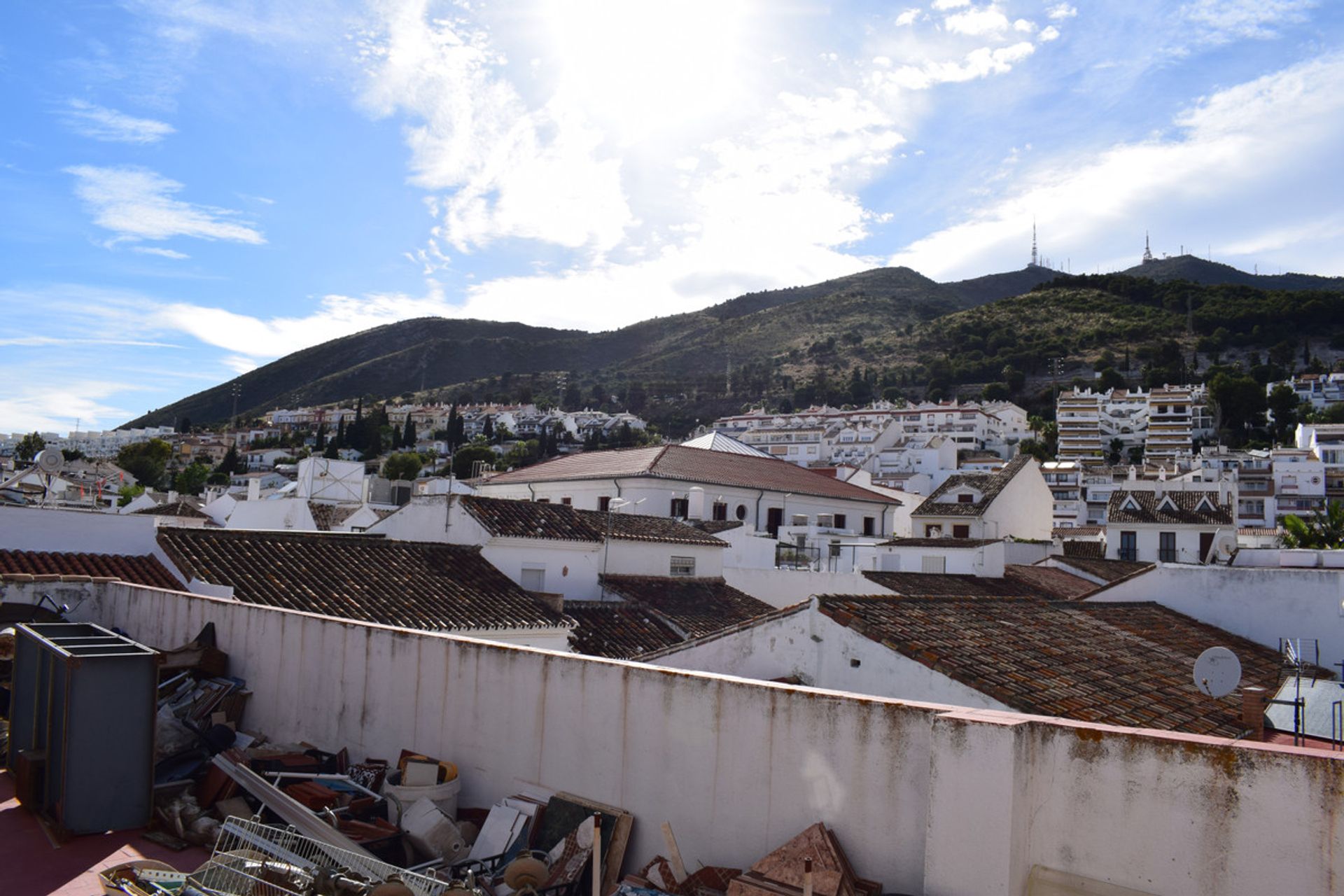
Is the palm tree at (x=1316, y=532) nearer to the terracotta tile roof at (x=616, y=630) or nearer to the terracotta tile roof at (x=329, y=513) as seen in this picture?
the terracotta tile roof at (x=616, y=630)

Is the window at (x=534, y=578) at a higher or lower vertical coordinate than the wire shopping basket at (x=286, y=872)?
lower

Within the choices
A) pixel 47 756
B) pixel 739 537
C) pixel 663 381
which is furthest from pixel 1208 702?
pixel 663 381

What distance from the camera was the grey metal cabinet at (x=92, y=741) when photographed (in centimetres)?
570

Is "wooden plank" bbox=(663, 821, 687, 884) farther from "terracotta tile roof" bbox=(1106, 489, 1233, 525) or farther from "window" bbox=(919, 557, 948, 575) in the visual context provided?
"terracotta tile roof" bbox=(1106, 489, 1233, 525)

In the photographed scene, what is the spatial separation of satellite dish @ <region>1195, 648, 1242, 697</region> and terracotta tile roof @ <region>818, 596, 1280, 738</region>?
646 mm

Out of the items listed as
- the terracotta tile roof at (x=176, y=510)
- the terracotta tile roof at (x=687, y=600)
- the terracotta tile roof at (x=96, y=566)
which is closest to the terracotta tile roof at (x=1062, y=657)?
the terracotta tile roof at (x=687, y=600)

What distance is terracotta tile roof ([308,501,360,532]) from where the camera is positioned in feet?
114

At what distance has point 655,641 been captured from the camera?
20.8 m

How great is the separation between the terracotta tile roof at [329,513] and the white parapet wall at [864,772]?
1177 inches

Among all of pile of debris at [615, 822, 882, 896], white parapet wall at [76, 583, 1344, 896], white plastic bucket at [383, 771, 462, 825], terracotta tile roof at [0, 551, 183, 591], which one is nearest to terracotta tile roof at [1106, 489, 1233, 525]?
terracotta tile roof at [0, 551, 183, 591]

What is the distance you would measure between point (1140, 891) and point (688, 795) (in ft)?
6.91

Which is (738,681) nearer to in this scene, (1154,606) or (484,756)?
(484,756)

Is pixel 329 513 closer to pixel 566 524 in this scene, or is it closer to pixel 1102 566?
pixel 566 524

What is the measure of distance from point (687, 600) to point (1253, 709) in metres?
A: 16.0
